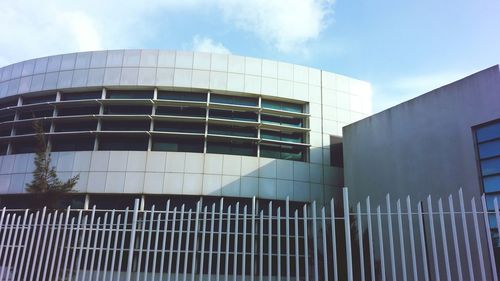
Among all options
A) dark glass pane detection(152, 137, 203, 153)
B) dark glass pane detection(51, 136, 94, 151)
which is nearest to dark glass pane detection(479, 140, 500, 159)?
dark glass pane detection(152, 137, 203, 153)

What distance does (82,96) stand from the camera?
65.8 ft

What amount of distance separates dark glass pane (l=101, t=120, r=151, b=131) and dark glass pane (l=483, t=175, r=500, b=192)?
14.6 m

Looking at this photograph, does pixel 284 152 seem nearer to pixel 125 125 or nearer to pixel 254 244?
pixel 125 125

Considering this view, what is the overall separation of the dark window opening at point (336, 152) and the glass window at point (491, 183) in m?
8.30

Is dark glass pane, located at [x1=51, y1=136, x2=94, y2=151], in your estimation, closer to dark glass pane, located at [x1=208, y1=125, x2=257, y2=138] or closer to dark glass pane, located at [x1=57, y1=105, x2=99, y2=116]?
dark glass pane, located at [x1=57, y1=105, x2=99, y2=116]

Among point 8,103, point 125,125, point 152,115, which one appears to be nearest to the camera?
point 152,115

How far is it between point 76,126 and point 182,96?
578 cm

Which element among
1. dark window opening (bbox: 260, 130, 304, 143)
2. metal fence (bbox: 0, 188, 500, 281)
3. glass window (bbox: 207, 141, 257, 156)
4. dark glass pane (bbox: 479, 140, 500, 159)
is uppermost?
dark window opening (bbox: 260, 130, 304, 143)

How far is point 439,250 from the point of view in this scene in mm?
12703

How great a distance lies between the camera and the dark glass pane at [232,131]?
63.4ft

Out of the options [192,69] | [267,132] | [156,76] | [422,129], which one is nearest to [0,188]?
[156,76]

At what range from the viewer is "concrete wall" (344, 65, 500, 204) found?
42.5ft

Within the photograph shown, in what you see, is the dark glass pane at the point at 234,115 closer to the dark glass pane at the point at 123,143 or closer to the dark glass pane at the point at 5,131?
the dark glass pane at the point at 123,143

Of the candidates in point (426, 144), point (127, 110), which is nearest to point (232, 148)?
point (127, 110)
